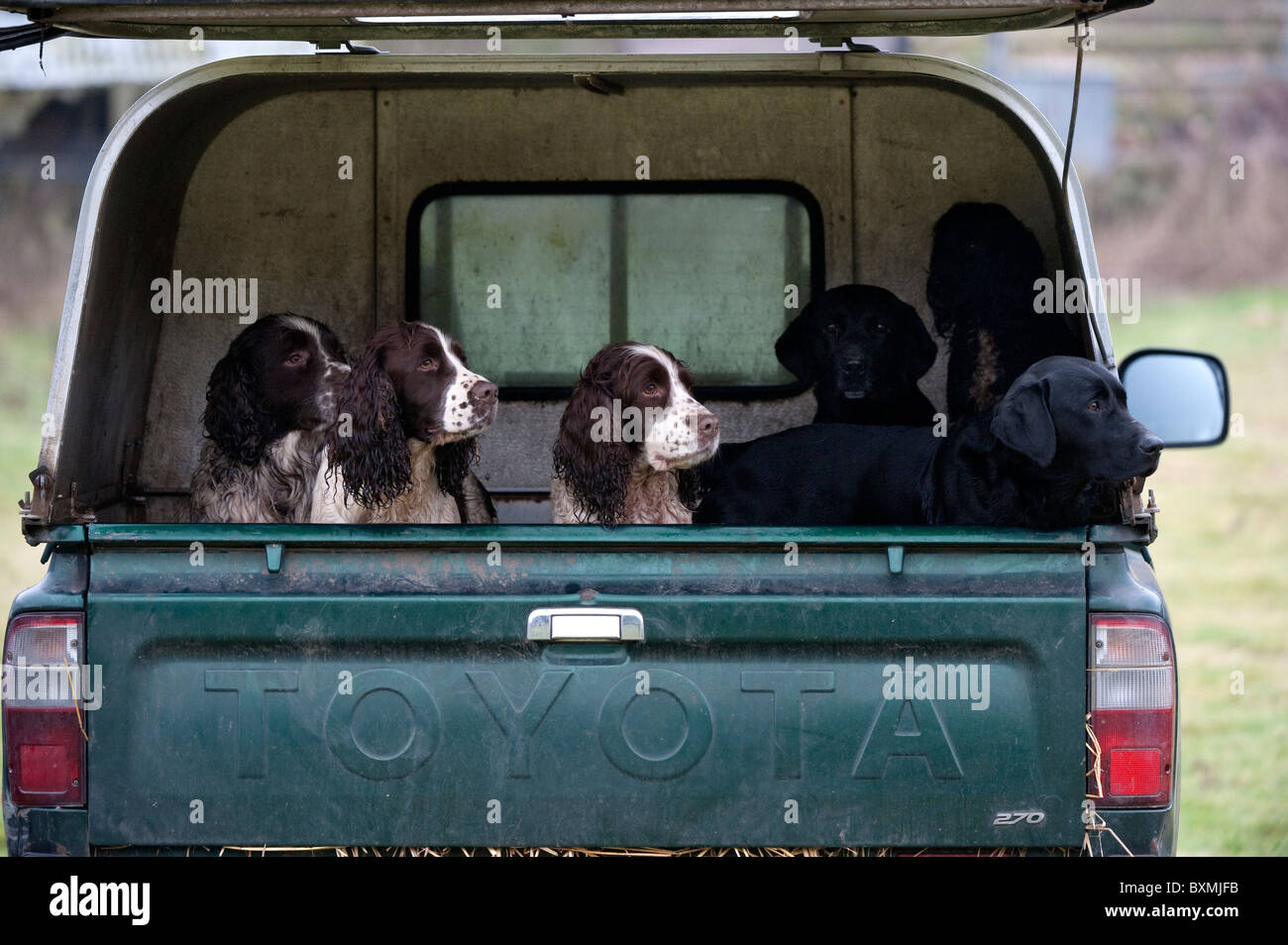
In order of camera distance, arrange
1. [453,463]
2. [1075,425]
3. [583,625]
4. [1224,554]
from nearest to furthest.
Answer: [583,625] → [1075,425] → [453,463] → [1224,554]

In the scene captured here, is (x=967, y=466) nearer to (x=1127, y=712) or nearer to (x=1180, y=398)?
(x=1127, y=712)

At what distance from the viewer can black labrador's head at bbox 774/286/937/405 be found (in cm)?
500

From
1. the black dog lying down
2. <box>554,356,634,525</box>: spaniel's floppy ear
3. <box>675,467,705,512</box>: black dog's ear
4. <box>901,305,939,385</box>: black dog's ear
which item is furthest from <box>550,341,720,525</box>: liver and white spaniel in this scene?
<box>901,305,939,385</box>: black dog's ear

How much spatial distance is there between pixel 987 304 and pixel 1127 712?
2145 millimetres

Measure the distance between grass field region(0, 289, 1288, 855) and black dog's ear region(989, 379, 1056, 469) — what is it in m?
3.20

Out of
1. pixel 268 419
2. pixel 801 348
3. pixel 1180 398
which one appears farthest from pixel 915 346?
pixel 268 419

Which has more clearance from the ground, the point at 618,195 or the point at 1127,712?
the point at 618,195

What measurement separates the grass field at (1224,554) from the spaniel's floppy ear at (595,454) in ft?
10.7

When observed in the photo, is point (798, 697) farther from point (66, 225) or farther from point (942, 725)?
point (66, 225)

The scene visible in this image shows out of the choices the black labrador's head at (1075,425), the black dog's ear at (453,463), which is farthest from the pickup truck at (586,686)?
the black dog's ear at (453,463)

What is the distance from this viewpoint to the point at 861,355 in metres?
4.97

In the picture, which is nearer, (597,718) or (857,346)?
(597,718)

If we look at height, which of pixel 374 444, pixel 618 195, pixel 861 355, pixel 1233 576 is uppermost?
pixel 618 195

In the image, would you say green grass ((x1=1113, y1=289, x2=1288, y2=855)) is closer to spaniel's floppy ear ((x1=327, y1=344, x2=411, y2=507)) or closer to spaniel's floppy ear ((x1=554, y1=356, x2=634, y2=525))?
spaniel's floppy ear ((x1=554, y1=356, x2=634, y2=525))
